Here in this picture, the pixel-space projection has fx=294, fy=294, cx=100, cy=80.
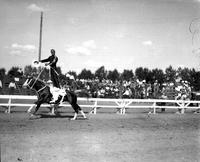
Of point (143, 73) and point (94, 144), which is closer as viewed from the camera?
point (94, 144)

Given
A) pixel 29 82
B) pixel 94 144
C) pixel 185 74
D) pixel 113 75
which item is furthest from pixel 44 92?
pixel 113 75

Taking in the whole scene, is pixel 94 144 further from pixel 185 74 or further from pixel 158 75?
pixel 158 75

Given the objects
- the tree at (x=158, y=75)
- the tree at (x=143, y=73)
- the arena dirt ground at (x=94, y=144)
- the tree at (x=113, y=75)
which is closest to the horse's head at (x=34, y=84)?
the arena dirt ground at (x=94, y=144)

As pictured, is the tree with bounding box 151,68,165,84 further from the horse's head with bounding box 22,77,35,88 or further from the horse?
the horse's head with bounding box 22,77,35,88

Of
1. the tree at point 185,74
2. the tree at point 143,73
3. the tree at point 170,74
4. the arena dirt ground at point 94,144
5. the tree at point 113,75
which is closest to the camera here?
the arena dirt ground at point 94,144

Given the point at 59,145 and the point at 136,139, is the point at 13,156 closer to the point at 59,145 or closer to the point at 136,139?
the point at 59,145

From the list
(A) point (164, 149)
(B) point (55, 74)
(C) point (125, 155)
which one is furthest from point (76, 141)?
(B) point (55, 74)

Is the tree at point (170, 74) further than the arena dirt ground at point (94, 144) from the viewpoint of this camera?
Yes

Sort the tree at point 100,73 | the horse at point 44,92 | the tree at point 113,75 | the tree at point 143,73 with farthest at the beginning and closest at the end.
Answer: the tree at point 113,75, the tree at point 100,73, the tree at point 143,73, the horse at point 44,92

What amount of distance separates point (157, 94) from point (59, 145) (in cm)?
2573

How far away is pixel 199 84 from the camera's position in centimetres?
3569

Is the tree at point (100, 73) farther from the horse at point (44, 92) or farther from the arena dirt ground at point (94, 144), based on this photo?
the arena dirt ground at point (94, 144)

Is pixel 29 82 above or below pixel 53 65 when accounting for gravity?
below

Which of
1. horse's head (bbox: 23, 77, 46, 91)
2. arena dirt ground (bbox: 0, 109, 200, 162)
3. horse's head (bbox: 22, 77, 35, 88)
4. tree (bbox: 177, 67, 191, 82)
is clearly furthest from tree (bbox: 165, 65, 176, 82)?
arena dirt ground (bbox: 0, 109, 200, 162)
